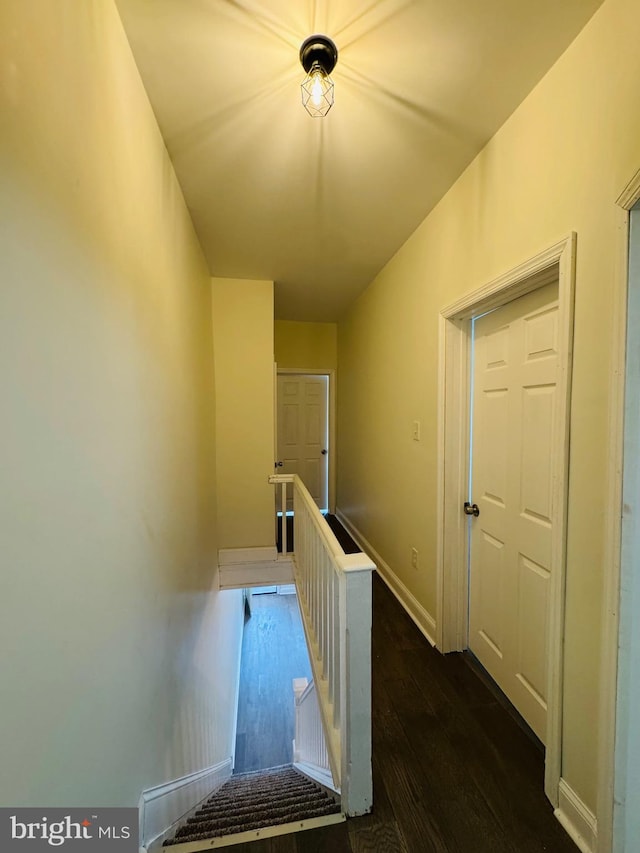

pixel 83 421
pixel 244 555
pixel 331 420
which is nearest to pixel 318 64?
pixel 83 421

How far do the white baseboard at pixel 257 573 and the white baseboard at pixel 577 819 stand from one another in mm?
2187

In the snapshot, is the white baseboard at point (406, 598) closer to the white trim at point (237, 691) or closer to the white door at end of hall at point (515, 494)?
the white door at end of hall at point (515, 494)

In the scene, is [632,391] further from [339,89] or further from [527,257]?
[339,89]

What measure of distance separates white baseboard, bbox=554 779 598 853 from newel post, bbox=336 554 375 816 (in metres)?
0.67

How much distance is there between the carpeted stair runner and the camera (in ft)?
4.18

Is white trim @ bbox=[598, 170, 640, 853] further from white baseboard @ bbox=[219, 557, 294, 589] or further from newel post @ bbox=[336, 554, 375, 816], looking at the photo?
white baseboard @ bbox=[219, 557, 294, 589]

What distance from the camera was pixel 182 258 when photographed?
1885 mm

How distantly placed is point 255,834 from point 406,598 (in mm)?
1528

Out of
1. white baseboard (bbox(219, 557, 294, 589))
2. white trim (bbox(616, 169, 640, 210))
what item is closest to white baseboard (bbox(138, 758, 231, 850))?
white baseboard (bbox(219, 557, 294, 589))

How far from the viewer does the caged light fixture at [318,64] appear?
1.09 m

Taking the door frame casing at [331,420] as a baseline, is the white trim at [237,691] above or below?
below

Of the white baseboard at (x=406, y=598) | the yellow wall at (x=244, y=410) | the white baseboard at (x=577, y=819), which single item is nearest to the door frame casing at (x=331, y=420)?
the white baseboard at (x=406, y=598)

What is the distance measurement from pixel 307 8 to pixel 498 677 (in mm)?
2818

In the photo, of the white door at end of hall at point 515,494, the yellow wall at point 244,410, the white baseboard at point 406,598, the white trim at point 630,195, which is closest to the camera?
the white trim at point 630,195
